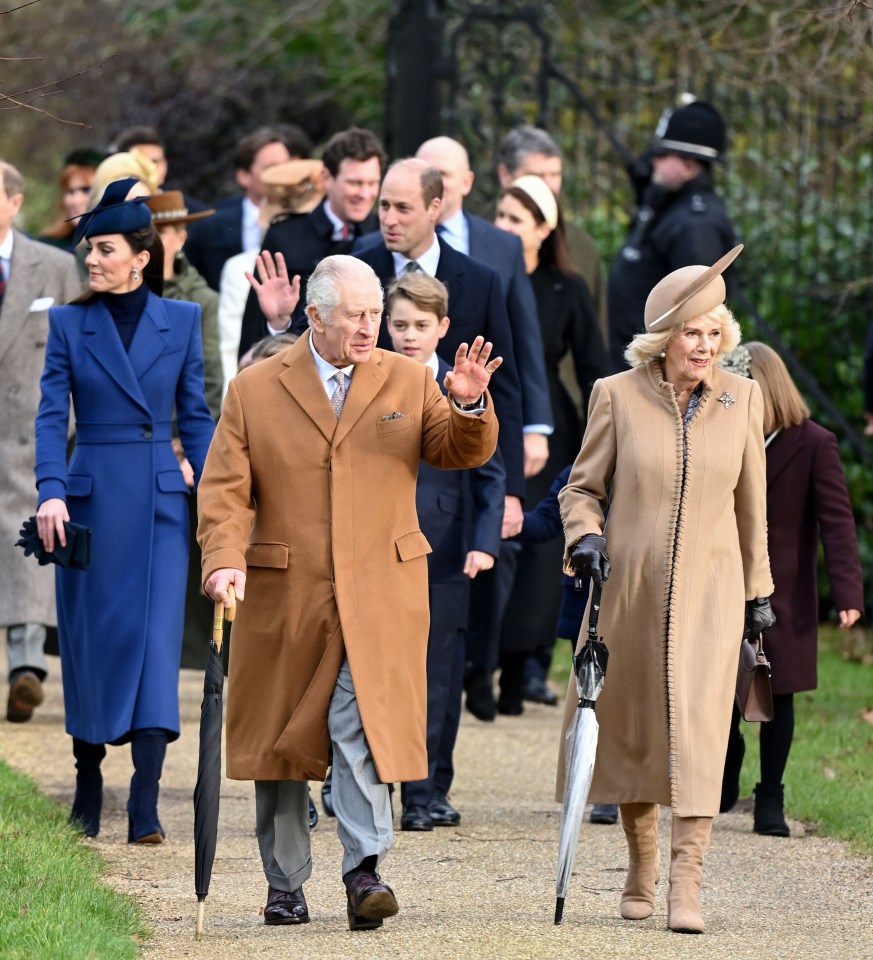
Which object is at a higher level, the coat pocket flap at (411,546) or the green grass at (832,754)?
the coat pocket flap at (411,546)

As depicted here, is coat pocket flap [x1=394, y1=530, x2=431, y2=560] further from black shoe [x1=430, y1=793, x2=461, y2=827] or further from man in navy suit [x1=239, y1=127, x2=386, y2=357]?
man in navy suit [x1=239, y1=127, x2=386, y2=357]

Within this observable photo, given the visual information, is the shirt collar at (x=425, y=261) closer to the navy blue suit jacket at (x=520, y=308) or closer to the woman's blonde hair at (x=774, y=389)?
the navy blue suit jacket at (x=520, y=308)

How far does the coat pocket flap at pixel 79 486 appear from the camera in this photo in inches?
276

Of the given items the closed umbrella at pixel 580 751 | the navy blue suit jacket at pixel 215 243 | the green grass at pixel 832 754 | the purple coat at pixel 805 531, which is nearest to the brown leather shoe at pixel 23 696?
the navy blue suit jacket at pixel 215 243

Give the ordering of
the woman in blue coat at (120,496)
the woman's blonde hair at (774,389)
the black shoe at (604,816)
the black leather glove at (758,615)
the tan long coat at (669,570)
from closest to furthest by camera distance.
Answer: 1. the tan long coat at (669,570)
2. the black leather glove at (758,615)
3. the woman in blue coat at (120,496)
4. the woman's blonde hair at (774,389)
5. the black shoe at (604,816)

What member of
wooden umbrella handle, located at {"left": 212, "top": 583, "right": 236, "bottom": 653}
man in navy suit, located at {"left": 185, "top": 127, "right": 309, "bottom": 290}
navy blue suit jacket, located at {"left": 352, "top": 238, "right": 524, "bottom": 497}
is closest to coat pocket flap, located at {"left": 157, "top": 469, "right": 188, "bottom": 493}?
navy blue suit jacket, located at {"left": 352, "top": 238, "right": 524, "bottom": 497}

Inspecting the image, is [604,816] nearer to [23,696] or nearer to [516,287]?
[516,287]

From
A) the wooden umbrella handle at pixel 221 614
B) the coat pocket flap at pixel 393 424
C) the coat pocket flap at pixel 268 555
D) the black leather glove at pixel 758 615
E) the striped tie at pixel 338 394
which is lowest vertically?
the wooden umbrella handle at pixel 221 614

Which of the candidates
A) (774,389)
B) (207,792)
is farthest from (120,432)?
(774,389)

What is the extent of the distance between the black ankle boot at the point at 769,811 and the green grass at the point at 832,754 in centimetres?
15

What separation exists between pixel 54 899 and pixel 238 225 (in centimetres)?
547

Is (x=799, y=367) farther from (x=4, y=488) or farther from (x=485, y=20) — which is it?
(x=4, y=488)

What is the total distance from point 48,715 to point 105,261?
9.58 ft

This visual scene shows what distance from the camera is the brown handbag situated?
6.15m
